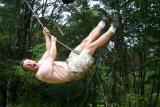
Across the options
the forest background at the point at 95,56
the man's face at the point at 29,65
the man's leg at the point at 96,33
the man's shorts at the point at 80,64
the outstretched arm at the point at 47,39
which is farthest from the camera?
the forest background at the point at 95,56

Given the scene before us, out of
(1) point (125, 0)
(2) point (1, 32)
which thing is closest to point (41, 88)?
(2) point (1, 32)

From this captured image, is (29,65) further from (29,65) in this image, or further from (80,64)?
(80,64)

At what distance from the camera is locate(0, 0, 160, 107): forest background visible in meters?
11.9

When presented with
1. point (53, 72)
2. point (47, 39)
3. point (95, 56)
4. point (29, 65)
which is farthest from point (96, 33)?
point (95, 56)

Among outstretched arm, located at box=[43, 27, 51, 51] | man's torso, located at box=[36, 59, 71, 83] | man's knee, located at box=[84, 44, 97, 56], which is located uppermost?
outstretched arm, located at box=[43, 27, 51, 51]

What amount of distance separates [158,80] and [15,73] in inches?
171

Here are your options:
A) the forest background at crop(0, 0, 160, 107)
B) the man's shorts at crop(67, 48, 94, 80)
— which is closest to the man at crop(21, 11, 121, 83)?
the man's shorts at crop(67, 48, 94, 80)

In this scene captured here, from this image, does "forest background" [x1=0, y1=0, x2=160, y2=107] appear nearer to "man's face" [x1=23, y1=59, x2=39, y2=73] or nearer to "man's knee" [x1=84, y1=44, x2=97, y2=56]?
"man's knee" [x1=84, y1=44, x2=97, y2=56]

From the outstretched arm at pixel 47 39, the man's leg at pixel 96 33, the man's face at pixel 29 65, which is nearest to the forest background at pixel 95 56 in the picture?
the man's leg at pixel 96 33

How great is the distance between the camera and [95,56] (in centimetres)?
1115

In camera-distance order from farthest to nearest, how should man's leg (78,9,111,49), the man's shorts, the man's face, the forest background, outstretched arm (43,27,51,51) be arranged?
the forest background
man's leg (78,9,111,49)
outstretched arm (43,27,51,51)
the man's shorts
the man's face

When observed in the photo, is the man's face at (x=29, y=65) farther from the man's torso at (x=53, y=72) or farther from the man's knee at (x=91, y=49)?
the man's knee at (x=91, y=49)

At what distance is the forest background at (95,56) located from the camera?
1190cm

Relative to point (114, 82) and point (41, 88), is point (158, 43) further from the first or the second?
point (41, 88)
